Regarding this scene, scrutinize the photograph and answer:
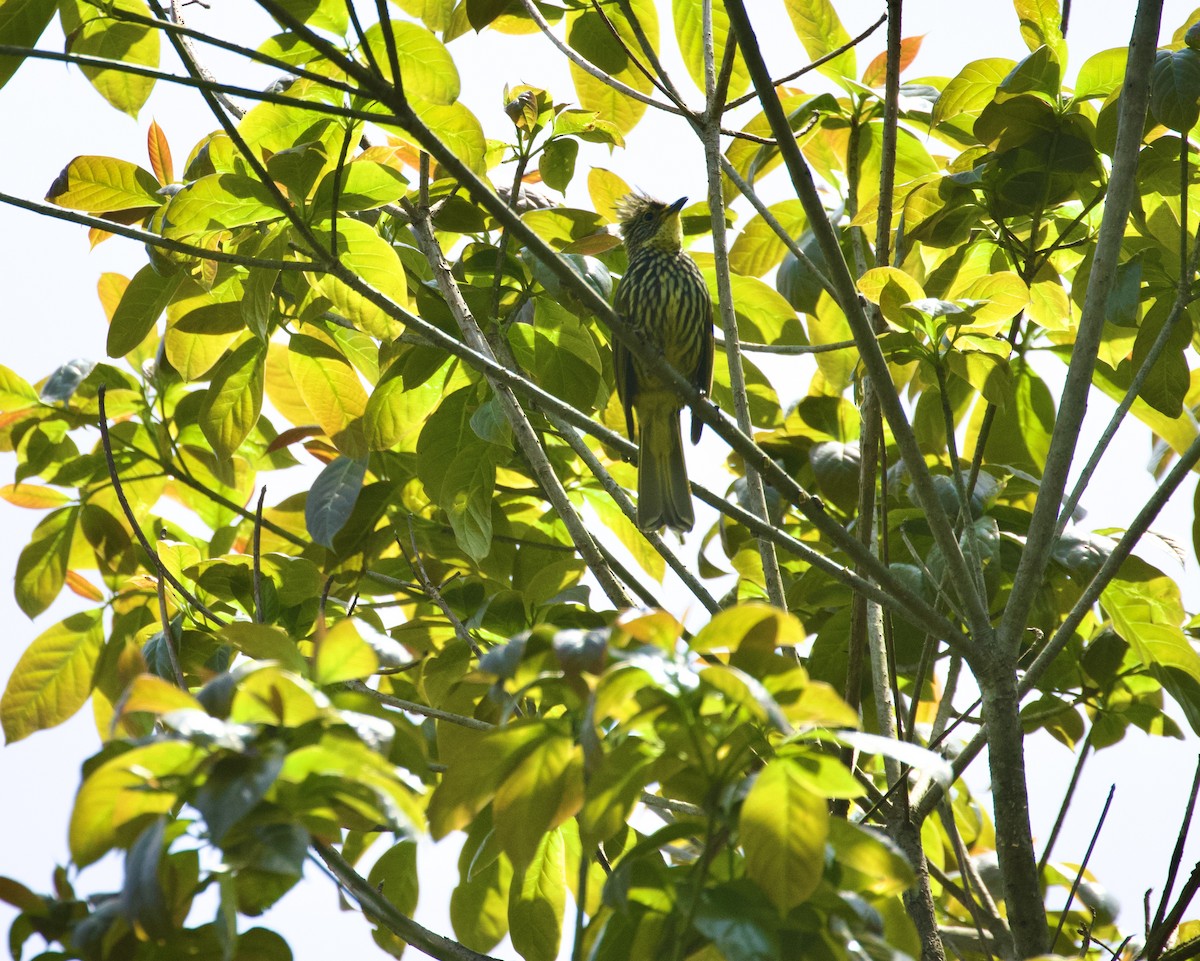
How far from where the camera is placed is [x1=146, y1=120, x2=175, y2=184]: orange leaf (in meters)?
3.00

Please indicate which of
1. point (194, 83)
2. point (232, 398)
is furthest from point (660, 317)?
point (194, 83)

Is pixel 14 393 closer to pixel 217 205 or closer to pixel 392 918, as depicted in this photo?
Result: pixel 217 205

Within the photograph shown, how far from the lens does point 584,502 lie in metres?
3.56

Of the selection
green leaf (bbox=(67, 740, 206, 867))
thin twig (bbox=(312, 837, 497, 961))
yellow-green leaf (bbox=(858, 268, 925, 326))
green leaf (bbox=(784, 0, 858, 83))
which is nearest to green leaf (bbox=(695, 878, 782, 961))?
green leaf (bbox=(67, 740, 206, 867))

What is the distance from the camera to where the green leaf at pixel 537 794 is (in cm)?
151

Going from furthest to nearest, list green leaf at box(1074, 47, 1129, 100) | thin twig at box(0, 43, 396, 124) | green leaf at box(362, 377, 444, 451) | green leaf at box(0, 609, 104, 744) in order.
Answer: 1. green leaf at box(0, 609, 104, 744)
2. green leaf at box(362, 377, 444, 451)
3. green leaf at box(1074, 47, 1129, 100)
4. thin twig at box(0, 43, 396, 124)

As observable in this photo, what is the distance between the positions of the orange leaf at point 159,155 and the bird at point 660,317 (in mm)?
1671

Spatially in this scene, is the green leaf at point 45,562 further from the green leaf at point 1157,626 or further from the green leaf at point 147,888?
the green leaf at point 1157,626

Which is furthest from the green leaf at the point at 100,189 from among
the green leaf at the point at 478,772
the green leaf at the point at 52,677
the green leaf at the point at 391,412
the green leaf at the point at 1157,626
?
the green leaf at the point at 1157,626

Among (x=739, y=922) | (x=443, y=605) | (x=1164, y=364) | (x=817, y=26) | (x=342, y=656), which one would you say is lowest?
(x=739, y=922)

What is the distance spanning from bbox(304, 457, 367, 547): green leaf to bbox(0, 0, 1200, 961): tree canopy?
0.04 ft

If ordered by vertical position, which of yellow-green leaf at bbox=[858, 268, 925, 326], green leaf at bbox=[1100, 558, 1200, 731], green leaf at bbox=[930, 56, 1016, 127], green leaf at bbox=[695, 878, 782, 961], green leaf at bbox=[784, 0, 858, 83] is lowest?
green leaf at bbox=[695, 878, 782, 961]

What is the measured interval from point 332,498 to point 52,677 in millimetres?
1116

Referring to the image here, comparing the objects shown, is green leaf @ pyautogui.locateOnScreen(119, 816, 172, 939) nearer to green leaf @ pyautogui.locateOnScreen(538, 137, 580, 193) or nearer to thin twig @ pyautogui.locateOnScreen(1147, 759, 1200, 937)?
thin twig @ pyautogui.locateOnScreen(1147, 759, 1200, 937)
